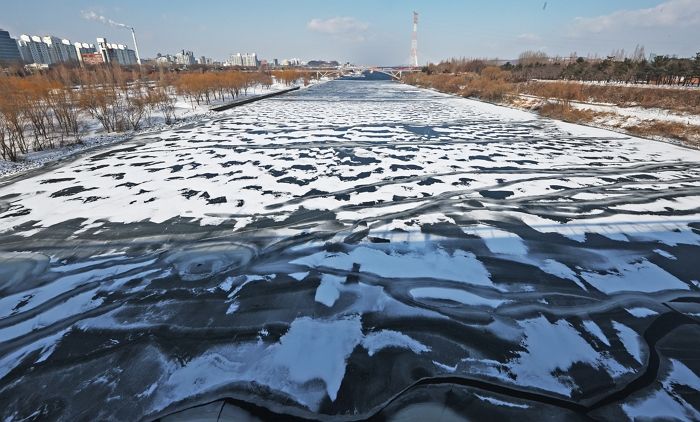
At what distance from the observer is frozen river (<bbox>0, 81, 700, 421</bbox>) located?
6.82 ft

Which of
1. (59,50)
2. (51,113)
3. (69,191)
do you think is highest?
(59,50)

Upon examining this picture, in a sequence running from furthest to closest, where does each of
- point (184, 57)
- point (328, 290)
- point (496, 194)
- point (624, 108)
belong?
1. point (184, 57)
2. point (624, 108)
3. point (496, 194)
4. point (328, 290)

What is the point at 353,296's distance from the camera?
2982 mm

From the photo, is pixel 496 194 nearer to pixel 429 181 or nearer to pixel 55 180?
pixel 429 181

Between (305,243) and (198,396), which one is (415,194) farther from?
(198,396)

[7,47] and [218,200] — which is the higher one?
[7,47]

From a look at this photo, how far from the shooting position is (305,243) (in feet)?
12.7

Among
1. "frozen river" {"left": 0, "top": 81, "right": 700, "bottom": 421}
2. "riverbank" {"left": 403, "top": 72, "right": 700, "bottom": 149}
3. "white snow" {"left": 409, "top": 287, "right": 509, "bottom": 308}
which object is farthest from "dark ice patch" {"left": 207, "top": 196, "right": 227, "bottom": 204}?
"riverbank" {"left": 403, "top": 72, "right": 700, "bottom": 149}

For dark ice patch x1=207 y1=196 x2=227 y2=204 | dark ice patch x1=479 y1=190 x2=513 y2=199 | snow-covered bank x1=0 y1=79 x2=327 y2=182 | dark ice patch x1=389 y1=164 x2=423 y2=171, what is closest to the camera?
dark ice patch x1=207 y1=196 x2=227 y2=204

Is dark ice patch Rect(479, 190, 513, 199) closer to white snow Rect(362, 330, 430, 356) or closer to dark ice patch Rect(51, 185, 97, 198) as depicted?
white snow Rect(362, 330, 430, 356)

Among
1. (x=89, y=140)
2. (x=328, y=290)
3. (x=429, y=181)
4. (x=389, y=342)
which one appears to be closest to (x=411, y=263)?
(x=328, y=290)

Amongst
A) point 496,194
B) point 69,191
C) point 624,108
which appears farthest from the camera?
point 624,108

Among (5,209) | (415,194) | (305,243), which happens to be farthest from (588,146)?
(5,209)

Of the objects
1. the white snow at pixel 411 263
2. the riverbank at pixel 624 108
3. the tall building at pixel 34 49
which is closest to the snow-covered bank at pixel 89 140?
the white snow at pixel 411 263
